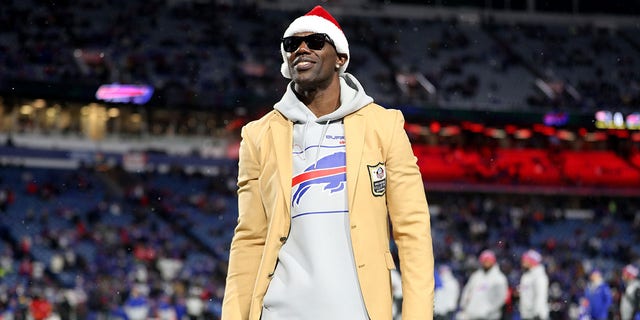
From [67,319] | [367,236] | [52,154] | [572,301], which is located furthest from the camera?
[52,154]

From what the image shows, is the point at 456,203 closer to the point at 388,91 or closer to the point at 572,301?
the point at 388,91

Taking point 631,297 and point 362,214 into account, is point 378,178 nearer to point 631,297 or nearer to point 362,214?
point 362,214

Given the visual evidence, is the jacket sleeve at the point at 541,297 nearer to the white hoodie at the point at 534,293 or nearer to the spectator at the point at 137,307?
the white hoodie at the point at 534,293

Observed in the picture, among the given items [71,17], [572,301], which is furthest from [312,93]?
[71,17]

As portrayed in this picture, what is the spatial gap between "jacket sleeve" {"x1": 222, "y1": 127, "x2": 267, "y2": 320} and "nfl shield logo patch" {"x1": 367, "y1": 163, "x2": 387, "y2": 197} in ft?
1.15

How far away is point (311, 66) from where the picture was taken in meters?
3.02

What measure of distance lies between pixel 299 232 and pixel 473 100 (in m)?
31.4

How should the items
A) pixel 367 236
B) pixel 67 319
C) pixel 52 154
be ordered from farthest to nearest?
pixel 52 154 < pixel 67 319 < pixel 367 236

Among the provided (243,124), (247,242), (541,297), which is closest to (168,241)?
(243,124)

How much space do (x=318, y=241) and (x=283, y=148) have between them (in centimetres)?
29

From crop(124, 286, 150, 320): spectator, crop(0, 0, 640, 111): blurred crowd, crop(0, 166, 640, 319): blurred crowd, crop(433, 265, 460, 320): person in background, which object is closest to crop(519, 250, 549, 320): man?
crop(0, 166, 640, 319): blurred crowd

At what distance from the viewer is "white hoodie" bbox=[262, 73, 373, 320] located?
9.48ft

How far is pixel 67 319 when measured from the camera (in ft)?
59.8

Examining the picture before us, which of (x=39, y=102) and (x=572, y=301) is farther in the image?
(x=39, y=102)
